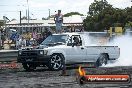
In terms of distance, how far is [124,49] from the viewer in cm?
2459

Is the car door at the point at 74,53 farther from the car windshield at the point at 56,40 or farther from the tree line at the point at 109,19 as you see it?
the tree line at the point at 109,19

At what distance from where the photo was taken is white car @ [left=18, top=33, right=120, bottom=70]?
60.1 ft

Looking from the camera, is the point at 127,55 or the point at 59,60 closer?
the point at 59,60

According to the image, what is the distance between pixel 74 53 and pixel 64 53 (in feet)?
1.95

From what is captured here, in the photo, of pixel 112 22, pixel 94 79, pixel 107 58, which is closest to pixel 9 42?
pixel 107 58

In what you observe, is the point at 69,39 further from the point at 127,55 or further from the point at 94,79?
the point at 94,79

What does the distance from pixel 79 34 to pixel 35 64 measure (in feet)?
8.32

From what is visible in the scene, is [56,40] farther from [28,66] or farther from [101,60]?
[101,60]

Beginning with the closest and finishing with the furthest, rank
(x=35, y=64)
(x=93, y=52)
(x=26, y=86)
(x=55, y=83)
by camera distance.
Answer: (x=26, y=86) < (x=55, y=83) < (x=35, y=64) < (x=93, y=52)

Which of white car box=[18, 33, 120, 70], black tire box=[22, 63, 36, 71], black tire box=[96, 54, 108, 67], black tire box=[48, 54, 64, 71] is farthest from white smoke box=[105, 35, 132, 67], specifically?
black tire box=[22, 63, 36, 71]

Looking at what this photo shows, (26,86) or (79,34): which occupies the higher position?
(79,34)

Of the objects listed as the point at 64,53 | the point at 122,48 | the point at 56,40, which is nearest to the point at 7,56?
the point at 56,40

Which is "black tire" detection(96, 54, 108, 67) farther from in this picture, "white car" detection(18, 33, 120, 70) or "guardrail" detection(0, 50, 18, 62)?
"guardrail" detection(0, 50, 18, 62)

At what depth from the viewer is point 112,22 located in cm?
7375
